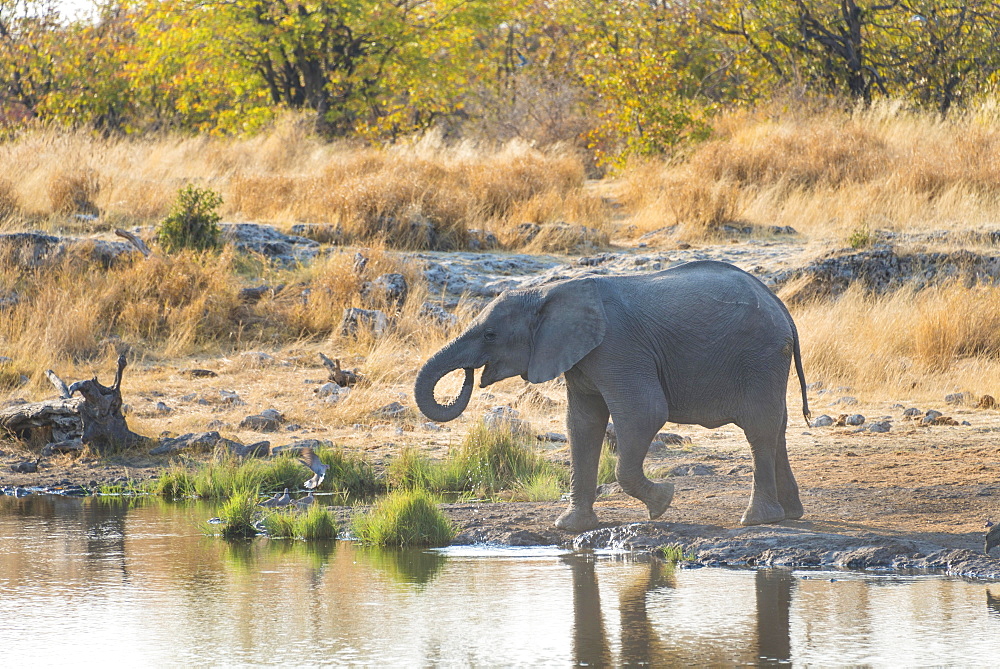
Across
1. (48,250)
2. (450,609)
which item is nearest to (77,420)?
(48,250)

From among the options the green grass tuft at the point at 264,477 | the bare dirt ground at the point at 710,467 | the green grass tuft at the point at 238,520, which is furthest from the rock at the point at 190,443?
the green grass tuft at the point at 238,520

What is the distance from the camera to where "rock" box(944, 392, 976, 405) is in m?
10.9

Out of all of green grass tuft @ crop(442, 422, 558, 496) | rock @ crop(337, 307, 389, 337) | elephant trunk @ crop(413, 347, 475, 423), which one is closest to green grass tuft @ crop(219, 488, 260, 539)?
elephant trunk @ crop(413, 347, 475, 423)

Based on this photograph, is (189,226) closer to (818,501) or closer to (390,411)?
(390,411)

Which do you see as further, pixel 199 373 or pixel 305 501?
pixel 199 373

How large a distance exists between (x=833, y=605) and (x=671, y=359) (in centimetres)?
169

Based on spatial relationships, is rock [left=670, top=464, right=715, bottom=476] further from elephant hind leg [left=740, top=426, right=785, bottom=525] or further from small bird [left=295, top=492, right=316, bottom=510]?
small bird [left=295, top=492, right=316, bottom=510]

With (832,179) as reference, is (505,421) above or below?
below

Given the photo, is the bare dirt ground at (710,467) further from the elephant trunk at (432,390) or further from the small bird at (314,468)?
the elephant trunk at (432,390)

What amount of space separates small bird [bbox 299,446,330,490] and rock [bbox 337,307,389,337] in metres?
4.19

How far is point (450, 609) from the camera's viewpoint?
5.57m

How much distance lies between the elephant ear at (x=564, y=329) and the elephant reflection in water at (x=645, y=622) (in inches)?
37.9

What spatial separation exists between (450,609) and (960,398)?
663 cm

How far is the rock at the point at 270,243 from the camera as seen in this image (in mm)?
15055
